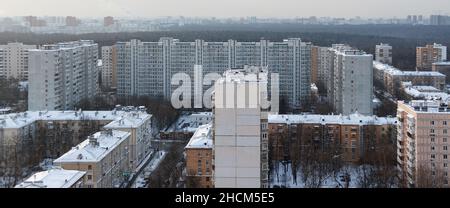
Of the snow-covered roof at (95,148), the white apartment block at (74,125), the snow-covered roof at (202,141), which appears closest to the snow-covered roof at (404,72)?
the white apartment block at (74,125)

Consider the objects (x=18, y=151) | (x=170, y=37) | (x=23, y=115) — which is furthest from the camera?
(x=170, y=37)

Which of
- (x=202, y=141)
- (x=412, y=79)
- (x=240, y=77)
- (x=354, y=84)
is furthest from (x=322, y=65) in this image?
(x=240, y=77)

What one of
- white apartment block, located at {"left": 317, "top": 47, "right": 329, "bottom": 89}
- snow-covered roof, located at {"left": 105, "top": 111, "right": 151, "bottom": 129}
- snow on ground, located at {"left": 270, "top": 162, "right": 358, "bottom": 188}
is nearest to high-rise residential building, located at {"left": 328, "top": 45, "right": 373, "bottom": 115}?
white apartment block, located at {"left": 317, "top": 47, "right": 329, "bottom": 89}

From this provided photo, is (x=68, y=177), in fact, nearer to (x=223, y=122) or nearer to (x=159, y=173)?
(x=223, y=122)

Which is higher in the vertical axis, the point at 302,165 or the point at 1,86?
the point at 1,86

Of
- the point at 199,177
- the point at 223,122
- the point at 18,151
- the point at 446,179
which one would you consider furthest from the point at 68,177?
the point at 446,179

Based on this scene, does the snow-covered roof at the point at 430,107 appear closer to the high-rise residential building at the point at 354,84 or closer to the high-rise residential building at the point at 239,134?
the high-rise residential building at the point at 239,134
